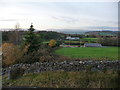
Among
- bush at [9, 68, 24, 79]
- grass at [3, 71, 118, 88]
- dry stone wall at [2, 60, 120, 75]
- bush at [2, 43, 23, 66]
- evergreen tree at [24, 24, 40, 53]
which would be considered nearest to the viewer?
grass at [3, 71, 118, 88]

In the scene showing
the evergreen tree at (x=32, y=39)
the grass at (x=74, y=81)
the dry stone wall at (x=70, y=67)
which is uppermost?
the evergreen tree at (x=32, y=39)

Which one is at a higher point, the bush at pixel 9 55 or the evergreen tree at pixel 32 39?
the evergreen tree at pixel 32 39

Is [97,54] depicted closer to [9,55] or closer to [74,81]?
[74,81]

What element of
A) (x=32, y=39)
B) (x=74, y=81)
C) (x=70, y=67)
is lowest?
(x=74, y=81)

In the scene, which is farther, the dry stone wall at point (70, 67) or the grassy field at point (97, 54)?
the grassy field at point (97, 54)

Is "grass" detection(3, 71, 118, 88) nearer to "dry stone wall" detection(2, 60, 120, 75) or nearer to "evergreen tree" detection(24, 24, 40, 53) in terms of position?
"dry stone wall" detection(2, 60, 120, 75)

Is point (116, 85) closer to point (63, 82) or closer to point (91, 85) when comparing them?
point (91, 85)

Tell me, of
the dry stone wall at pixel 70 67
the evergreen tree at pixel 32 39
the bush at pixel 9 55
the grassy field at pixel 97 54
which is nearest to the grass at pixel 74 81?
the dry stone wall at pixel 70 67

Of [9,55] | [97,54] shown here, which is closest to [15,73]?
[9,55]

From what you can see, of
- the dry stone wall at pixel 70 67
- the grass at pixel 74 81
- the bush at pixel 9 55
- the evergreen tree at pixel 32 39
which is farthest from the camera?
the evergreen tree at pixel 32 39

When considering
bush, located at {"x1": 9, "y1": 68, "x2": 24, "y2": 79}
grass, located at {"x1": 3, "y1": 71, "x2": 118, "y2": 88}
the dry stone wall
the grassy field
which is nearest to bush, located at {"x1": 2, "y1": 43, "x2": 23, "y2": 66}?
the dry stone wall

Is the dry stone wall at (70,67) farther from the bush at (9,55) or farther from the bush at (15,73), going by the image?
the bush at (9,55)

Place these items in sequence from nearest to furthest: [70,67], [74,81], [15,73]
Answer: [74,81] < [15,73] < [70,67]

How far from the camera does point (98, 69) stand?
2578 mm
